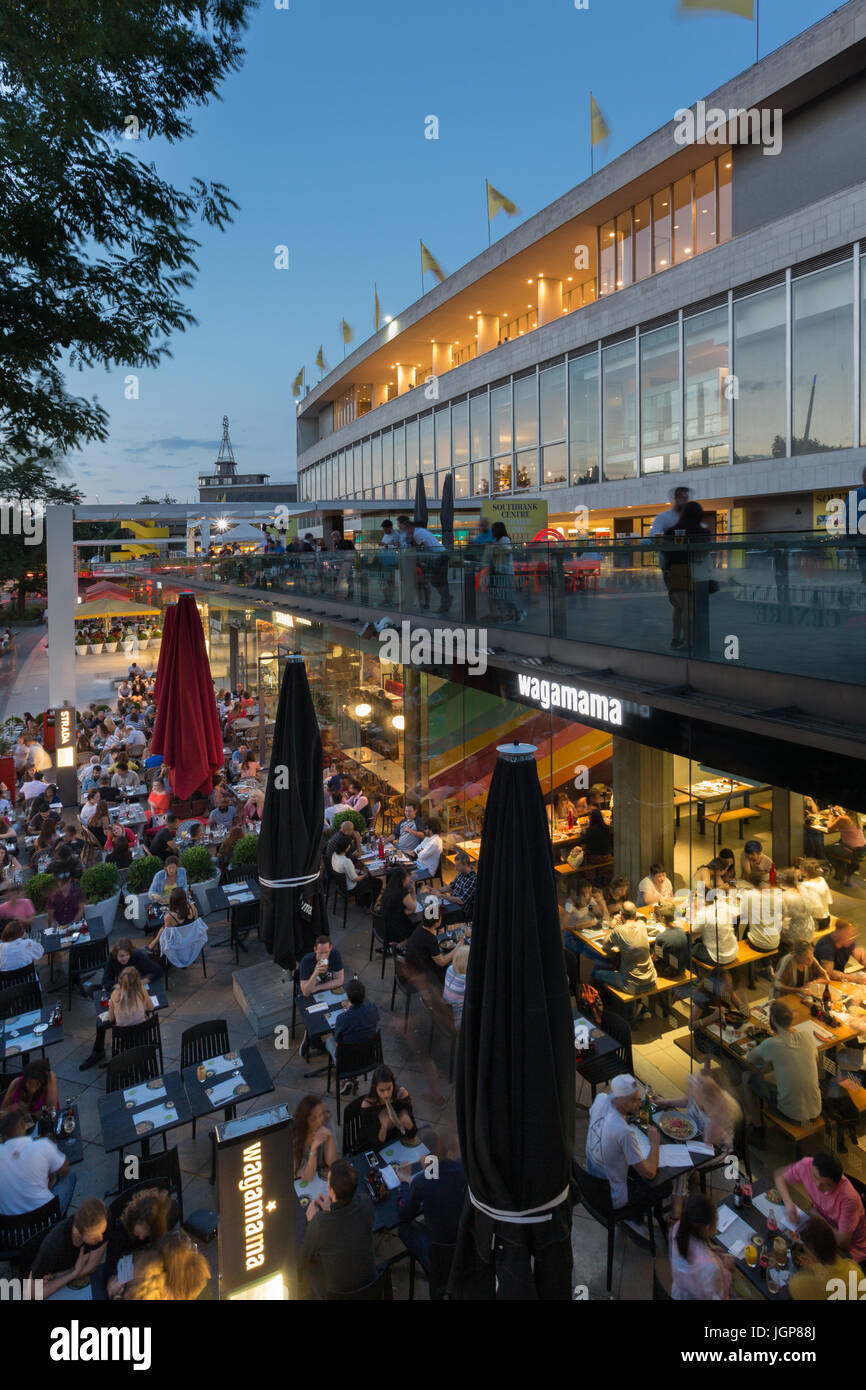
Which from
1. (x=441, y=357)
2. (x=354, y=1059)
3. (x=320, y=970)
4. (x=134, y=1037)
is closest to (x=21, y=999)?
(x=134, y=1037)

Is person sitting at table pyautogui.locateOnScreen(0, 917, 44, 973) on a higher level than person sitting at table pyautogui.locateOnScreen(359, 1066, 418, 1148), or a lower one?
higher

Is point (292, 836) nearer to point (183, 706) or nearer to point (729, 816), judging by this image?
point (729, 816)

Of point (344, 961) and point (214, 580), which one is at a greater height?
point (214, 580)

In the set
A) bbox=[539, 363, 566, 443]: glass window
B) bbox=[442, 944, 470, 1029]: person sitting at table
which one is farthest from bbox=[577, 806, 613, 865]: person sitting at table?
bbox=[539, 363, 566, 443]: glass window

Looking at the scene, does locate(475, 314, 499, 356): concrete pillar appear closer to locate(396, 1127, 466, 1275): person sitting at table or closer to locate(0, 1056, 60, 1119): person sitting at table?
locate(0, 1056, 60, 1119): person sitting at table

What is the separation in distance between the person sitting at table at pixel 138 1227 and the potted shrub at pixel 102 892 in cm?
636

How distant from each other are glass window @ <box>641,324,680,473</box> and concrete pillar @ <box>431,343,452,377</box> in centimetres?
2070

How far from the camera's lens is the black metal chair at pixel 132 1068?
24.3ft

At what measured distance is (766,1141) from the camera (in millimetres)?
7012

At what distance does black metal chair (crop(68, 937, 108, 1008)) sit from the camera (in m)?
9.97

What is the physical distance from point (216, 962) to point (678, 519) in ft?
26.8

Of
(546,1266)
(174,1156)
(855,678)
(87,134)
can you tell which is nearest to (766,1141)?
(546,1266)

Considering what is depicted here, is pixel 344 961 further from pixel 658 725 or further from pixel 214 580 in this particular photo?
pixel 214 580
